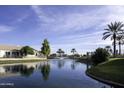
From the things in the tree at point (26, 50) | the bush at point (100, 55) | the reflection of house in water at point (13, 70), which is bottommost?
the reflection of house in water at point (13, 70)

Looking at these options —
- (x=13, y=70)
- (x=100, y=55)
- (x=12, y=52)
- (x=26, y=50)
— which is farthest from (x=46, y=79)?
(x=12, y=52)

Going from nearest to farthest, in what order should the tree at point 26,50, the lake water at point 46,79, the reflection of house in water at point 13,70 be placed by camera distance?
the lake water at point 46,79 → the reflection of house in water at point 13,70 → the tree at point 26,50

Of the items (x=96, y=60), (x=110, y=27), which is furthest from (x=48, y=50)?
(x=96, y=60)

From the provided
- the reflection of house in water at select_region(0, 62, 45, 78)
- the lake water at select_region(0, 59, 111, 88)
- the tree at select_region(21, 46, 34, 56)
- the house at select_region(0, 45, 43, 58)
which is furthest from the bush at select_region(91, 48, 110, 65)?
the house at select_region(0, 45, 43, 58)

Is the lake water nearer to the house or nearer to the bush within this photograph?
the bush

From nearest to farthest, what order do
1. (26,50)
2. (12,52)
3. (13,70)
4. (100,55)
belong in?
(100,55) < (13,70) < (26,50) < (12,52)

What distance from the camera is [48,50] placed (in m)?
80.0

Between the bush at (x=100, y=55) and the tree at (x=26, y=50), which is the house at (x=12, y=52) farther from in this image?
the bush at (x=100, y=55)

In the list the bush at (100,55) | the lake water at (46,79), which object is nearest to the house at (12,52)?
the lake water at (46,79)

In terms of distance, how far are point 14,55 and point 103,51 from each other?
5113 centimetres

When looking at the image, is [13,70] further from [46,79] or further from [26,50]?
[26,50]
